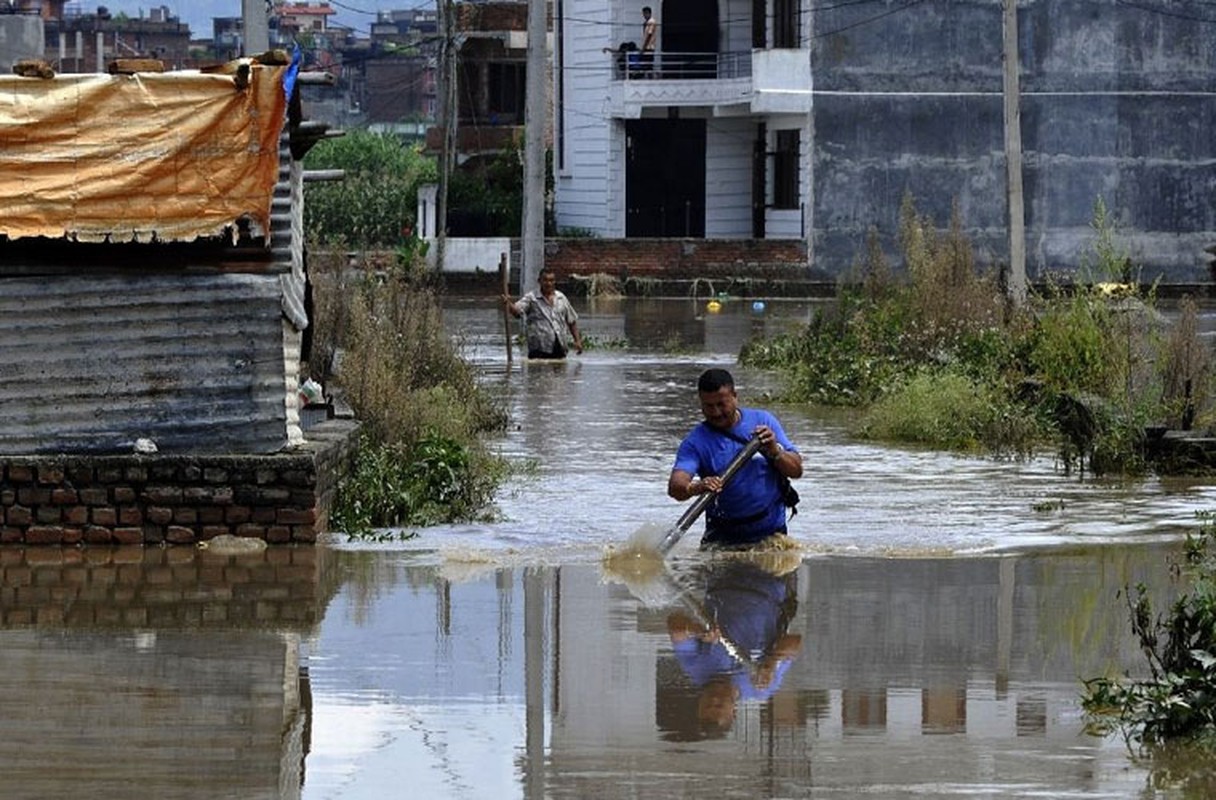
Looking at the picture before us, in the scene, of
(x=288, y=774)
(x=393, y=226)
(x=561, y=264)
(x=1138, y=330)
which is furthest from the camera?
(x=393, y=226)

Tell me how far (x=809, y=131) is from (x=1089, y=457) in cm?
3403

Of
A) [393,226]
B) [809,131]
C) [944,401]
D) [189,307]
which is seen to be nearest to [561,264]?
[809,131]

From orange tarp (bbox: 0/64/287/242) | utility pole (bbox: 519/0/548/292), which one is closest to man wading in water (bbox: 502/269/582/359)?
utility pole (bbox: 519/0/548/292)

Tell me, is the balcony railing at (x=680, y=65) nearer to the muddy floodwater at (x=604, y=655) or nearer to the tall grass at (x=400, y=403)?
the tall grass at (x=400, y=403)

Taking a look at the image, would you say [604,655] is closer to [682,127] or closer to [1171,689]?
[1171,689]

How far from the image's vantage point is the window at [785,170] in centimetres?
5191

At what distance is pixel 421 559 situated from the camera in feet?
43.1

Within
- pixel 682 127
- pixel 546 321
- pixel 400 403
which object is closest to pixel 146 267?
pixel 400 403

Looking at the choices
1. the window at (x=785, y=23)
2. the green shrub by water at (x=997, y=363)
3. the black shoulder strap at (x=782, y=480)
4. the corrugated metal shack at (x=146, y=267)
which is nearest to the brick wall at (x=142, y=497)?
the corrugated metal shack at (x=146, y=267)

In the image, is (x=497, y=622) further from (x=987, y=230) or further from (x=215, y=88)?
(x=987, y=230)

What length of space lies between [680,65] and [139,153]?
137 ft

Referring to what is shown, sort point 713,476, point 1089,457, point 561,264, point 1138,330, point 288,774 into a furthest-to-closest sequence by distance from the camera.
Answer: point 561,264, point 1138,330, point 1089,457, point 713,476, point 288,774

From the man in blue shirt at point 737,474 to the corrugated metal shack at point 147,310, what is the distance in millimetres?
2136

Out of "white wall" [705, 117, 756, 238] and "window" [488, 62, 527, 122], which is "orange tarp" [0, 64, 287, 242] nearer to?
"white wall" [705, 117, 756, 238]
